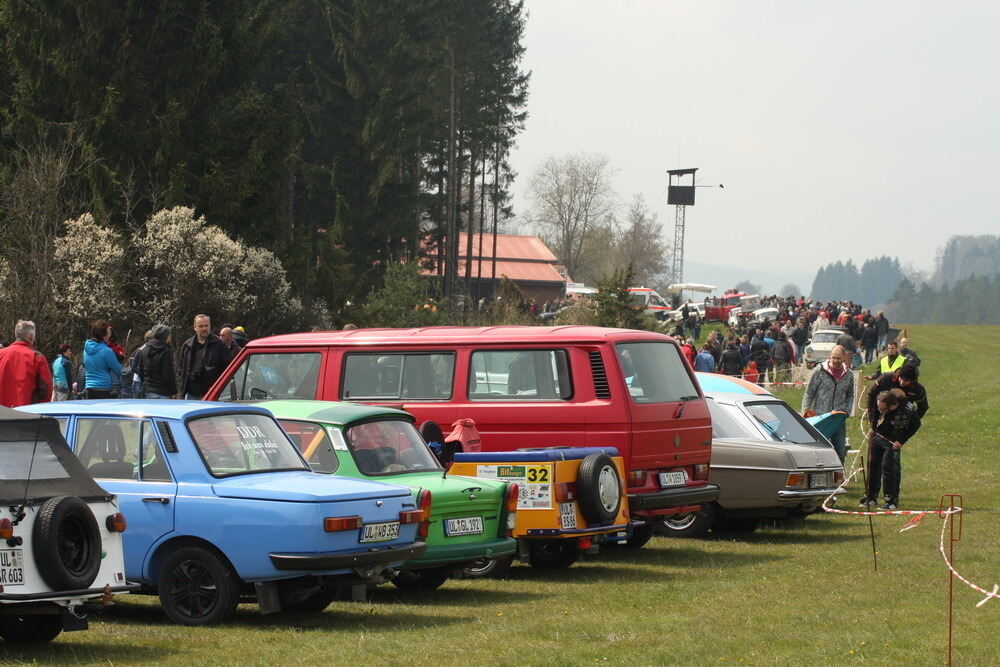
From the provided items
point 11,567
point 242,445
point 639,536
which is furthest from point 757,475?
point 11,567

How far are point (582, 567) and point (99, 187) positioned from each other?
27.9 metres

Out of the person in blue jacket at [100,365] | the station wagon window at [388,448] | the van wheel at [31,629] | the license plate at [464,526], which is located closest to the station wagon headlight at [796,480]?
the station wagon window at [388,448]

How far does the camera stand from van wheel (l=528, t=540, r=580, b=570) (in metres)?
12.9

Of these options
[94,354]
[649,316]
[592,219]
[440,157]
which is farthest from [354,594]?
[592,219]

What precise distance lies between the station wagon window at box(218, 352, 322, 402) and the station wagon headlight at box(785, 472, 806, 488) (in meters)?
5.21

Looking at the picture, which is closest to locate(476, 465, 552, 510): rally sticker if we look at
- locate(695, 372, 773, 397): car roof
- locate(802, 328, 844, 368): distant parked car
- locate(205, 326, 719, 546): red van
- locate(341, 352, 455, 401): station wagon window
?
locate(205, 326, 719, 546): red van

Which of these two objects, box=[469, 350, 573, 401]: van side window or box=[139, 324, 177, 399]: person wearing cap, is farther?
box=[139, 324, 177, 399]: person wearing cap

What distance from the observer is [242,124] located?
42281 millimetres

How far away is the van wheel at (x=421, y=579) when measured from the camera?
38.1 ft

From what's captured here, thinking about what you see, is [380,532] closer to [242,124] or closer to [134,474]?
[134,474]

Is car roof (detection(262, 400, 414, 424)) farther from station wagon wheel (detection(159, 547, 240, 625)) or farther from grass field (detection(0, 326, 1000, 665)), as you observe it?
station wagon wheel (detection(159, 547, 240, 625))

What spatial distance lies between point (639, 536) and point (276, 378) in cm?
418

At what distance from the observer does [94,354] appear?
18156mm

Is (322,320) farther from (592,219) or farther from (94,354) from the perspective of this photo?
(592,219)
